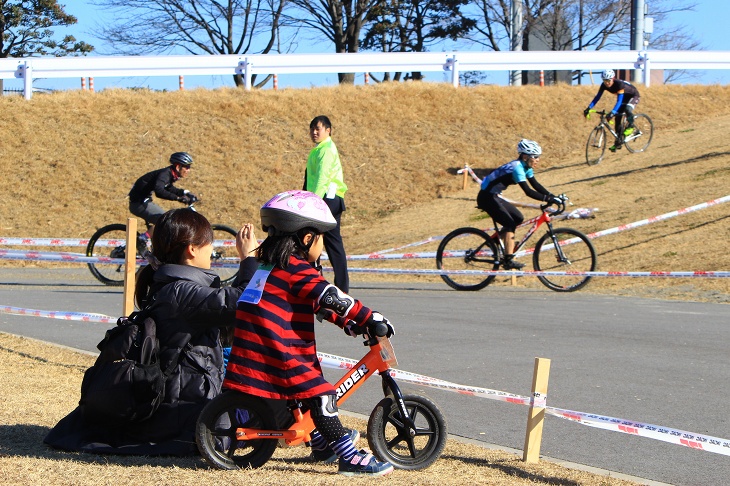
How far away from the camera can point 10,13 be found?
43844mm

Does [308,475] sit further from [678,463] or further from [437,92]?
[437,92]

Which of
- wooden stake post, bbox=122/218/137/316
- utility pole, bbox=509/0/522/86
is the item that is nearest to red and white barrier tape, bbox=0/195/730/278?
wooden stake post, bbox=122/218/137/316

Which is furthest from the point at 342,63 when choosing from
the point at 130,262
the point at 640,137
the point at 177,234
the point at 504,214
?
the point at 177,234

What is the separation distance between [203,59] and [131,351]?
880 inches

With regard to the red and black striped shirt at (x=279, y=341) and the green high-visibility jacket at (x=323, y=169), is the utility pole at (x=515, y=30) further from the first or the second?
the red and black striped shirt at (x=279, y=341)

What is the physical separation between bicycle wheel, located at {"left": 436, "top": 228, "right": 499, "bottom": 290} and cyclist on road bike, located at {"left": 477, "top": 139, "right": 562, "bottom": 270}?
0.75 feet

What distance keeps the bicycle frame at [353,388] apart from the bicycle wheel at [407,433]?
57 millimetres

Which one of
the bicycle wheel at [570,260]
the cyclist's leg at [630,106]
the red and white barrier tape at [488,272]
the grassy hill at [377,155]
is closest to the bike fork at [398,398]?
the red and white barrier tape at [488,272]

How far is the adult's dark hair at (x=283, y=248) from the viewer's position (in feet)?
15.6

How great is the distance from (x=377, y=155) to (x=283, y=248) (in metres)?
20.5

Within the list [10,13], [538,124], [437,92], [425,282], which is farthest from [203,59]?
[10,13]

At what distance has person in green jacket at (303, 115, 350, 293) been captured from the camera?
10531 mm

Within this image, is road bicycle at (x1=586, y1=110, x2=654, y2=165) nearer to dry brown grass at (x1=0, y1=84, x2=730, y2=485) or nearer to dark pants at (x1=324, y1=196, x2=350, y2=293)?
dry brown grass at (x1=0, y1=84, x2=730, y2=485)

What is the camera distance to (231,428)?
190 inches
